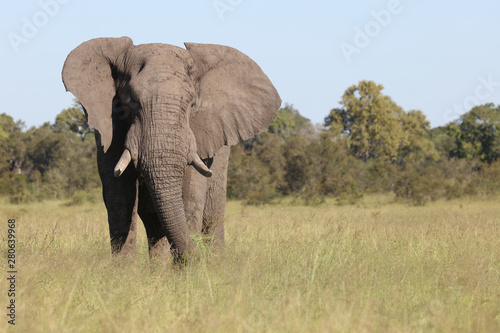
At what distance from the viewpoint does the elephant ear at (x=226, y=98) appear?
6406mm

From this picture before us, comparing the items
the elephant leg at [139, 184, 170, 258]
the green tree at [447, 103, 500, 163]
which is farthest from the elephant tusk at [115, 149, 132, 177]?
the green tree at [447, 103, 500, 163]

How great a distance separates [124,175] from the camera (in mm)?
6203

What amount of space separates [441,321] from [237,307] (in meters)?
1.17

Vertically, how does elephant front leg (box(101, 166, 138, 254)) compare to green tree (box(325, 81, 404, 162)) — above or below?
below

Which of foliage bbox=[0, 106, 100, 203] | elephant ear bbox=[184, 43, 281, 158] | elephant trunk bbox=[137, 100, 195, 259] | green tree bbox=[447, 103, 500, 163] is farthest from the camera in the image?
green tree bbox=[447, 103, 500, 163]

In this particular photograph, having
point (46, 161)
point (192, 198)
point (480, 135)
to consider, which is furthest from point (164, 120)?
point (480, 135)

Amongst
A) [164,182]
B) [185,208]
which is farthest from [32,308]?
[185,208]

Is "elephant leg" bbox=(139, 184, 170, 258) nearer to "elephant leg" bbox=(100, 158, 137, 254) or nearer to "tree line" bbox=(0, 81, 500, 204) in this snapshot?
"elephant leg" bbox=(100, 158, 137, 254)

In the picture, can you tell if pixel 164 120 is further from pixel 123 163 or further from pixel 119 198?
pixel 119 198

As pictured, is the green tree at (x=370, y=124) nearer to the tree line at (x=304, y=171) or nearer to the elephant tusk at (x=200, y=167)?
the tree line at (x=304, y=171)

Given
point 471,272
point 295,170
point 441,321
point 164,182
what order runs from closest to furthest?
1. point 441,321
2. point 471,272
3. point 164,182
4. point 295,170

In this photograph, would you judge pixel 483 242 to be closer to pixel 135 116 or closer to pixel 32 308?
pixel 135 116

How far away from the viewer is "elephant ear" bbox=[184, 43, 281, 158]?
6.41 m

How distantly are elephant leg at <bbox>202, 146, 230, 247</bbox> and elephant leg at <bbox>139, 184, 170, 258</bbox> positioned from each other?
641 millimetres
